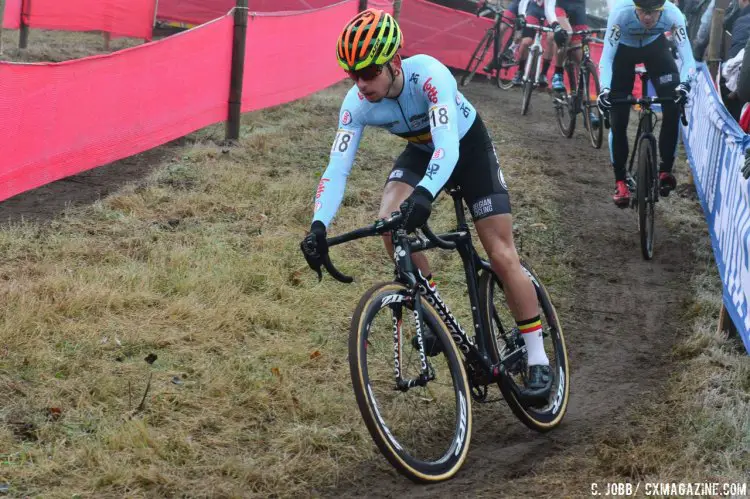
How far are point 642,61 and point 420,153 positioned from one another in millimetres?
4716

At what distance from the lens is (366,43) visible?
447 cm

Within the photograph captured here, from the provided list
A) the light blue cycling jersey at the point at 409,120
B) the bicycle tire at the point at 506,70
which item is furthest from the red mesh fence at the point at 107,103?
the bicycle tire at the point at 506,70

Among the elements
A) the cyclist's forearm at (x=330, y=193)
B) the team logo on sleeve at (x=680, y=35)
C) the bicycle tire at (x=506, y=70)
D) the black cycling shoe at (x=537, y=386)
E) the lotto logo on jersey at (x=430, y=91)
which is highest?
the lotto logo on jersey at (x=430, y=91)

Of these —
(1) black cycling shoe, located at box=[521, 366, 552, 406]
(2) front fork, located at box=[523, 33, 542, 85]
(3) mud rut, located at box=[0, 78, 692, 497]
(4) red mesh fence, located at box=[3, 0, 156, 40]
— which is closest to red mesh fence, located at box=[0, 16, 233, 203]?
(3) mud rut, located at box=[0, 78, 692, 497]

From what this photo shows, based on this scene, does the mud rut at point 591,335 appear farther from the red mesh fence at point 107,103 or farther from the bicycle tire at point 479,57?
the bicycle tire at point 479,57

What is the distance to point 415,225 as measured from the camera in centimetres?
429

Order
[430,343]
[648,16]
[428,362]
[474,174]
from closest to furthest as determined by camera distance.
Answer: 1. [428,362]
2. [430,343]
3. [474,174]
4. [648,16]

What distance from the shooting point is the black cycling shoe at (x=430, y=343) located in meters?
4.47

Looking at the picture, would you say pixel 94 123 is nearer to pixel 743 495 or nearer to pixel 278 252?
pixel 278 252

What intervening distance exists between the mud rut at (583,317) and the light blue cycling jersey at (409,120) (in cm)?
146

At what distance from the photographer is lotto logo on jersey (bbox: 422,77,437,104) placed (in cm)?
477

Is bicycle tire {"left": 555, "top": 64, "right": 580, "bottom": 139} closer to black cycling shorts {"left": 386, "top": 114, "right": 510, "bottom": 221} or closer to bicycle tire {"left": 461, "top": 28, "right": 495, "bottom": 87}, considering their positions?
bicycle tire {"left": 461, "top": 28, "right": 495, "bottom": 87}

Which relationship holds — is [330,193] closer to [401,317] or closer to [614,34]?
[401,317]

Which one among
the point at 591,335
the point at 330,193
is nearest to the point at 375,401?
the point at 330,193
